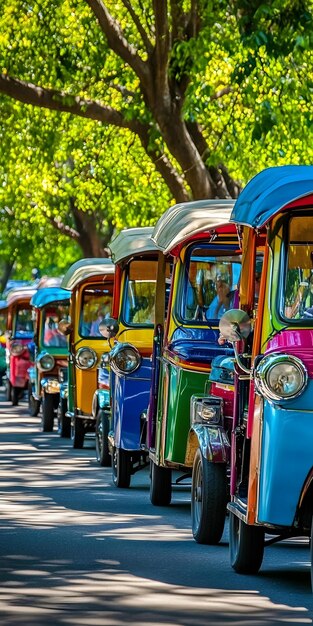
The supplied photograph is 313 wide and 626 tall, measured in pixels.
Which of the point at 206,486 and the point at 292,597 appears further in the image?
the point at 206,486

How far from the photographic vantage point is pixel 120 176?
35781mm

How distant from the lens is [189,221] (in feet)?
42.2

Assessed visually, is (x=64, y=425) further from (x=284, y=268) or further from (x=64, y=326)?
(x=284, y=268)

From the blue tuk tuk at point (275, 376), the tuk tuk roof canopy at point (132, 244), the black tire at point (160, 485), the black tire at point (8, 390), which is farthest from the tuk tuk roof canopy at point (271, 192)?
the black tire at point (8, 390)

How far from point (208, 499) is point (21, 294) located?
884 inches

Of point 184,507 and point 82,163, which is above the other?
point 82,163

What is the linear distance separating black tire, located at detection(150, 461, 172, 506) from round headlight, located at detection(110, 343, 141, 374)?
1438mm

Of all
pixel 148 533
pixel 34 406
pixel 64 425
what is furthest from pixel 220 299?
pixel 34 406

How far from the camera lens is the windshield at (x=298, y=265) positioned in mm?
9359

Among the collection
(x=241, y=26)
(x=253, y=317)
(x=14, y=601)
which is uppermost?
(x=241, y=26)

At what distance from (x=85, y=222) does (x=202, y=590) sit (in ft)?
127

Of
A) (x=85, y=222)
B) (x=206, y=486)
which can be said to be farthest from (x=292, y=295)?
(x=85, y=222)

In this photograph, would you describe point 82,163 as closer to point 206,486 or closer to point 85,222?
point 85,222

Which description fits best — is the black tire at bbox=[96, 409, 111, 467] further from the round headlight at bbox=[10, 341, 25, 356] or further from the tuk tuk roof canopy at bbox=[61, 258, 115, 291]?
the round headlight at bbox=[10, 341, 25, 356]
